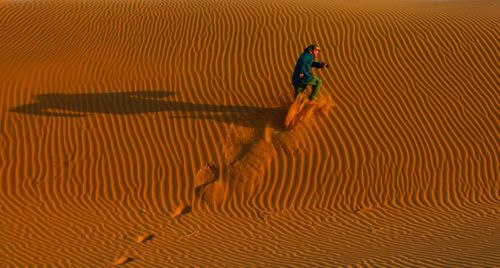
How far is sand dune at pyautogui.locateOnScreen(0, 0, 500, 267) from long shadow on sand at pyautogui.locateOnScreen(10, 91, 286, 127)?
0.04m

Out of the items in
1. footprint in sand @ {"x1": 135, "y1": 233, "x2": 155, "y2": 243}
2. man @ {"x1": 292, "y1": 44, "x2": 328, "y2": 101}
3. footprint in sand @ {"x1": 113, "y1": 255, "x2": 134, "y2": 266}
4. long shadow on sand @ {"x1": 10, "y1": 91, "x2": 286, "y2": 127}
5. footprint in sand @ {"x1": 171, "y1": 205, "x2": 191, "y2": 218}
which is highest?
man @ {"x1": 292, "y1": 44, "x2": 328, "y2": 101}

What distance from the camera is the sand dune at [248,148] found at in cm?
754

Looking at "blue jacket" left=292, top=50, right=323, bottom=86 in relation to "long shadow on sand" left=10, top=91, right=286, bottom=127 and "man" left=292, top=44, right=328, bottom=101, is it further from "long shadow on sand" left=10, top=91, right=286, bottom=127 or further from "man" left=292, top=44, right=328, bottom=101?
"long shadow on sand" left=10, top=91, right=286, bottom=127

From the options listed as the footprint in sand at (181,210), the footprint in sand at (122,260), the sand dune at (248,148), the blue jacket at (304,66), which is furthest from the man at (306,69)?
the footprint in sand at (122,260)

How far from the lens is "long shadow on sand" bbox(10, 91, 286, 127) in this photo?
1016 centimetres

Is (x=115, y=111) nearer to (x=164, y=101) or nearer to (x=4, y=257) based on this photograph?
(x=164, y=101)

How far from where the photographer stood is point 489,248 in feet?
21.4

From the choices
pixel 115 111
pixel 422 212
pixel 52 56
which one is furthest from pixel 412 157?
pixel 52 56

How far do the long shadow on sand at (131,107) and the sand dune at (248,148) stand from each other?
0.12 feet

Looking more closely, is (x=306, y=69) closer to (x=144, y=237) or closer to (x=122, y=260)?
(x=144, y=237)

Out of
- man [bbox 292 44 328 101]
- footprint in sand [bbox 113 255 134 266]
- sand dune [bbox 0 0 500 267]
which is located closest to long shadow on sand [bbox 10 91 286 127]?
sand dune [bbox 0 0 500 267]

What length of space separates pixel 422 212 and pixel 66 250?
17.6 ft

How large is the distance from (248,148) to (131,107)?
2.63 meters

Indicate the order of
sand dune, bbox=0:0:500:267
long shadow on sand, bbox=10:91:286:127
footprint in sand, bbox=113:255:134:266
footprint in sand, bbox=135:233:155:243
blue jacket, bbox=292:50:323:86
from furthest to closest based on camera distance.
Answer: long shadow on sand, bbox=10:91:286:127, blue jacket, bbox=292:50:323:86, footprint in sand, bbox=135:233:155:243, sand dune, bbox=0:0:500:267, footprint in sand, bbox=113:255:134:266
